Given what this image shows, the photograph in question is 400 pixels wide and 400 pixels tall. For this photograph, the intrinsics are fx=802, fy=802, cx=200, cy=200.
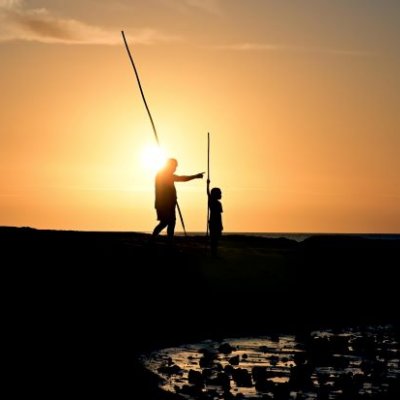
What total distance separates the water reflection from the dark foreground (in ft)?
2.21

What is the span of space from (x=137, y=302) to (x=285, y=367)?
5.27m

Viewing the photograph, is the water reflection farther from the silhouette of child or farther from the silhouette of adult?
the silhouette of child

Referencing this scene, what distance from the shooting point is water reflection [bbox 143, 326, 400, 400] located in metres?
12.5

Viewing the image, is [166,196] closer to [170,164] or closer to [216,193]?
[170,164]

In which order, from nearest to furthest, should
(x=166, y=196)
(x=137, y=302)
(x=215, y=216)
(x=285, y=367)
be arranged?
(x=285, y=367)
(x=137, y=302)
(x=166, y=196)
(x=215, y=216)

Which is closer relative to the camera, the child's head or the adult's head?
the adult's head

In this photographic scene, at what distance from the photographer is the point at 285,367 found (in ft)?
47.8

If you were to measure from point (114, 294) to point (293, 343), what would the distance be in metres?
4.43

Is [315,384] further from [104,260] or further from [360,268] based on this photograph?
[360,268]

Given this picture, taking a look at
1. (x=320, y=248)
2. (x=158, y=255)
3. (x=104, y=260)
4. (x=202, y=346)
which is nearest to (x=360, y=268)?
(x=320, y=248)

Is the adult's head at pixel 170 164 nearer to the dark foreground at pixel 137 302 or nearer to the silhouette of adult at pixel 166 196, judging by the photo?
the silhouette of adult at pixel 166 196

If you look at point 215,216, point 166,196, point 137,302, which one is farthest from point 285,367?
point 215,216

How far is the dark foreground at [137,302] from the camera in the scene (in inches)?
514

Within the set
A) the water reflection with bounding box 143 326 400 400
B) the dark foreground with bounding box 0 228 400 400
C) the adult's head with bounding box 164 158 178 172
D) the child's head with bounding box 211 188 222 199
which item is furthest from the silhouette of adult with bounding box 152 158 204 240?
the water reflection with bounding box 143 326 400 400
